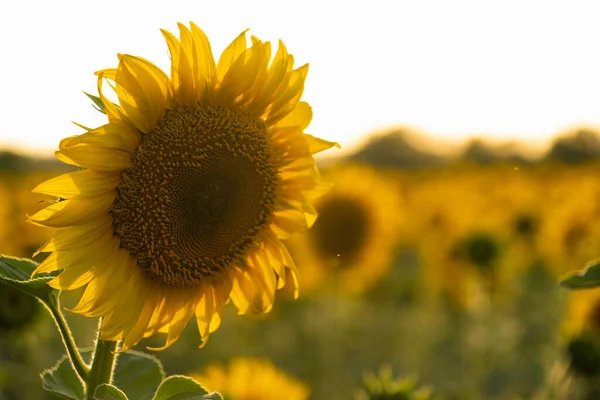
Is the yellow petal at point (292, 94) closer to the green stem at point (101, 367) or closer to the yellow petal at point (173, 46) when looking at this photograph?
the yellow petal at point (173, 46)

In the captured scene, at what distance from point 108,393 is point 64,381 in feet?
1.08

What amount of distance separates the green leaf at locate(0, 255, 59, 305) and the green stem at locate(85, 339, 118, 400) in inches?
5.7

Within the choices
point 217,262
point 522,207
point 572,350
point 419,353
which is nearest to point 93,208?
point 217,262

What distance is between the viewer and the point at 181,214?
188cm

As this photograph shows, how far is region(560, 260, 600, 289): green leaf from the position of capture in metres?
1.61

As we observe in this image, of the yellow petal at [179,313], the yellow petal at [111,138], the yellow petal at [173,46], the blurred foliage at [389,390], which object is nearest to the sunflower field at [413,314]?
the blurred foliage at [389,390]

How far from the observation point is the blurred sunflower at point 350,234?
5.63 metres

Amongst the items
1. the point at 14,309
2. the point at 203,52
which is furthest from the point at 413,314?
the point at 203,52

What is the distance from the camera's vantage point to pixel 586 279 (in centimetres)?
162

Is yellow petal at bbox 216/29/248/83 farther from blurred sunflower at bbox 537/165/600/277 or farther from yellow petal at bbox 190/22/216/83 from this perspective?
blurred sunflower at bbox 537/165/600/277

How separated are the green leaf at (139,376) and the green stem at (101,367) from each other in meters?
0.15

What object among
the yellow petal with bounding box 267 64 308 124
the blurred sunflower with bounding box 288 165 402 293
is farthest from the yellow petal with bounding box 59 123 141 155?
the blurred sunflower with bounding box 288 165 402 293

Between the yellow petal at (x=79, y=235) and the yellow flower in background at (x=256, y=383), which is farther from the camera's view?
the yellow flower in background at (x=256, y=383)

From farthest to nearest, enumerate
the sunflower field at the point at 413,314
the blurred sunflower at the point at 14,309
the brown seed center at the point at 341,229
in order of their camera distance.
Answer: the brown seed center at the point at 341,229 → the sunflower field at the point at 413,314 → the blurred sunflower at the point at 14,309
